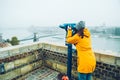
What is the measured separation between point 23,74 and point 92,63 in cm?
224

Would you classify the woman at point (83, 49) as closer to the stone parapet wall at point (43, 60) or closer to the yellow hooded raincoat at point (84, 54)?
the yellow hooded raincoat at point (84, 54)

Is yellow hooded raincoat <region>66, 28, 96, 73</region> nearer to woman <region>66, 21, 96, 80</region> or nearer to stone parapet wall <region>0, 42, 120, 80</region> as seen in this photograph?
woman <region>66, 21, 96, 80</region>

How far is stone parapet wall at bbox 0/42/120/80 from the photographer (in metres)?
2.98

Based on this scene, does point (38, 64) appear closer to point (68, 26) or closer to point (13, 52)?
point (13, 52)

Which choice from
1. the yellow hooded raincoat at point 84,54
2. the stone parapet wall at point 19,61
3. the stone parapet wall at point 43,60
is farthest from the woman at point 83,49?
the stone parapet wall at point 19,61

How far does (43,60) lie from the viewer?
4535mm

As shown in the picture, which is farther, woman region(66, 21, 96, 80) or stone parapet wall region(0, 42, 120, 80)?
stone parapet wall region(0, 42, 120, 80)

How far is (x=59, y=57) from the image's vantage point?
13.2 ft

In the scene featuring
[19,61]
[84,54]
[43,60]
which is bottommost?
[43,60]

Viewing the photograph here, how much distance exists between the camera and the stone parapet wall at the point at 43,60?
298 centimetres

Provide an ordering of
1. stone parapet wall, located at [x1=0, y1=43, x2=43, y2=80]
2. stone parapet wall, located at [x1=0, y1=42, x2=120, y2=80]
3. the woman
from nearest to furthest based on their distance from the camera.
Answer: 1. the woman
2. stone parapet wall, located at [x1=0, y1=42, x2=120, y2=80]
3. stone parapet wall, located at [x1=0, y1=43, x2=43, y2=80]

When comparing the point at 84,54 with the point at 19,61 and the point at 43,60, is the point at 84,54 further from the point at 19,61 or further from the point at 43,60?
the point at 43,60

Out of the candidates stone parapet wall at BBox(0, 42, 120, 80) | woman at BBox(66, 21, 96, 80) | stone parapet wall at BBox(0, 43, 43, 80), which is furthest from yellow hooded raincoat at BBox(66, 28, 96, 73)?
stone parapet wall at BBox(0, 43, 43, 80)

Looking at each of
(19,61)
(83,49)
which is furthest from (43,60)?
(83,49)
